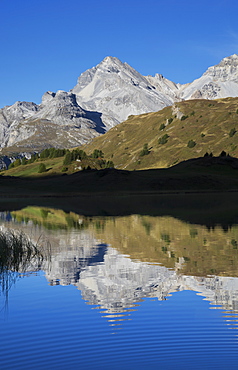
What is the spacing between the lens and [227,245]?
39.6 m

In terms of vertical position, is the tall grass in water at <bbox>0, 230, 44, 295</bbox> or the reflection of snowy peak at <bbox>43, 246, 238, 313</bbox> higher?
the tall grass in water at <bbox>0, 230, 44, 295</bbox>

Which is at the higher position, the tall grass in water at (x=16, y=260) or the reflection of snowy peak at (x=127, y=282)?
the tall grass in water at (x=16, y=260)

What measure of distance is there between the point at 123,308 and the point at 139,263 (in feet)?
37.2

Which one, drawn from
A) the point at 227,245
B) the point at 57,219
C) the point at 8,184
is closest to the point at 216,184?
the point at 8,184

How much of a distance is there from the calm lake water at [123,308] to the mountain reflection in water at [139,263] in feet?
0.20

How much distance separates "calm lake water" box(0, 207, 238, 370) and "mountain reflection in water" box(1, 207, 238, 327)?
6cm

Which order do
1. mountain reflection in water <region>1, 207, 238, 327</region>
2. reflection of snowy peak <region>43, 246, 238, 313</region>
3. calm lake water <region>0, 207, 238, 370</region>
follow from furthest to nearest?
mountain reflection in water <region>1, 207, 238, 327</region>
reflection of snowy peak <region>43, 246, 238, 313</region>
calm lake water <region>0, 207, 238, 370</region>

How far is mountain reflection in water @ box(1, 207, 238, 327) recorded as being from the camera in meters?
22.5

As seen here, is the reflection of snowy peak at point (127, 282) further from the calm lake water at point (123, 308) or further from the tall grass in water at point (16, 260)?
the tall grass in water at point (16, 260)

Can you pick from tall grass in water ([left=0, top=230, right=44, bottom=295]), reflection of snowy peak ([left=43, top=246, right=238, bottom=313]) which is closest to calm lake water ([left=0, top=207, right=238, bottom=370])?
reflection of snowy peak ([left=43, top=246, right=238, bottom=313])

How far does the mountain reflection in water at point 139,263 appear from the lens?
22.5m

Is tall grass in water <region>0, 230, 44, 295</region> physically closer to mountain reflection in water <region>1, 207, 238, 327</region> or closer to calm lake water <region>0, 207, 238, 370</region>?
calm lake water <region>0, 207, 238, 370</region>

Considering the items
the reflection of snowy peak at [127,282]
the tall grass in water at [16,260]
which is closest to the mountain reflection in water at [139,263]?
the reflection of snowy peak at [127,282]

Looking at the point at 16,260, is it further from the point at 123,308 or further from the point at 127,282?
the point at 123,308
